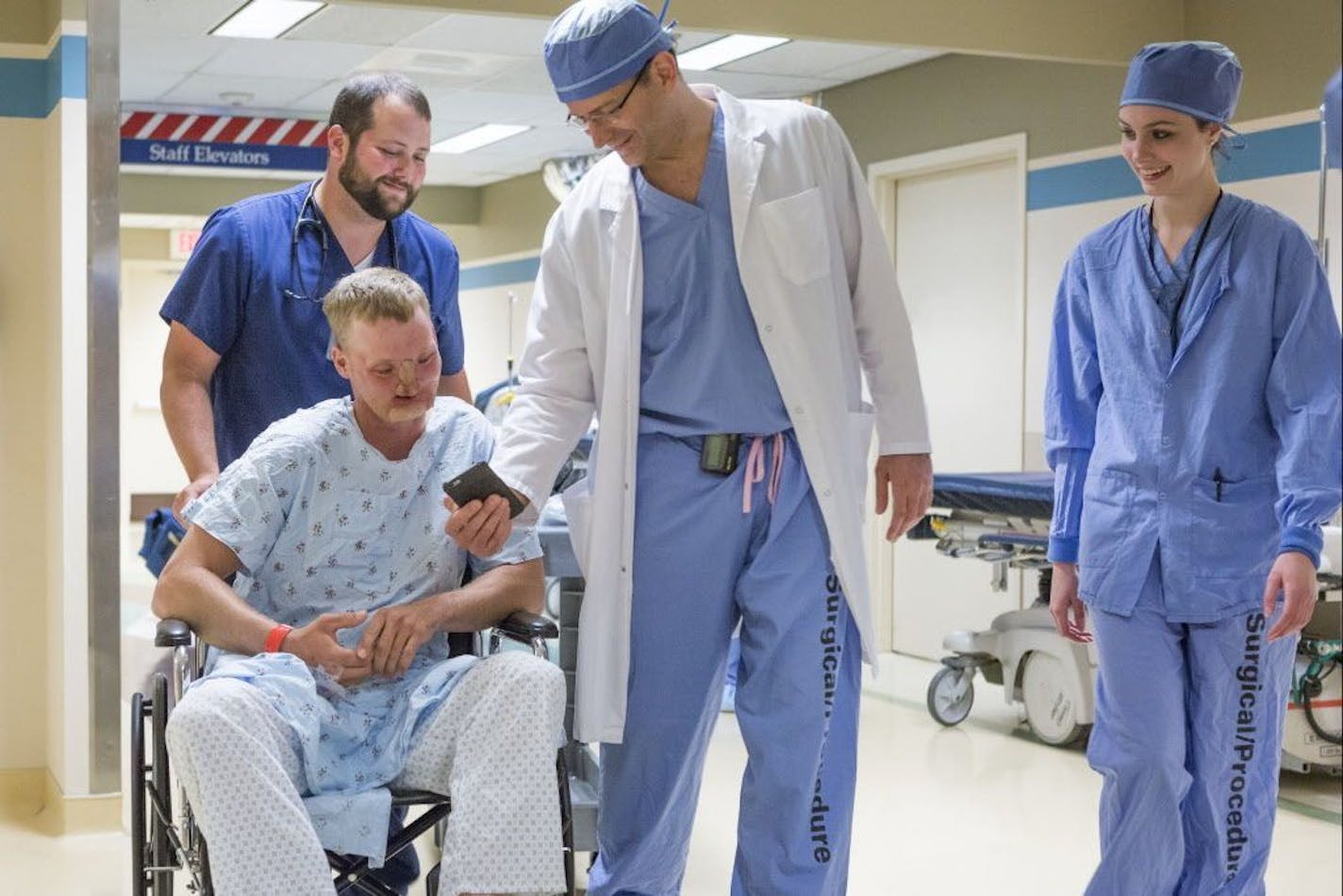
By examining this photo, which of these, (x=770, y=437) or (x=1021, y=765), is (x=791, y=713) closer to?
(x=770, y=437)

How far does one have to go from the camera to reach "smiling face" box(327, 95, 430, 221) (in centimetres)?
299

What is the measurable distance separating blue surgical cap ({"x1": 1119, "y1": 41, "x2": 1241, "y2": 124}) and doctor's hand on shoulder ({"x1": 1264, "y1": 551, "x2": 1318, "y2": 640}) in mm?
677

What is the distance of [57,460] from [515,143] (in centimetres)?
614

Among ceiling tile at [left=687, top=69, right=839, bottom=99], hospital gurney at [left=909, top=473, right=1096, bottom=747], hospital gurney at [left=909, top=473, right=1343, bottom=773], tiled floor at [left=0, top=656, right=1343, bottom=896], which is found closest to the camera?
tiled floor at [left=0, top=656, right=1343, bottom=896]

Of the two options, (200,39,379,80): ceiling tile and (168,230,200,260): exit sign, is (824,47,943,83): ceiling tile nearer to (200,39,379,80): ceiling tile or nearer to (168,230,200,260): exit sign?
(200,39,379,80): ceiling tile

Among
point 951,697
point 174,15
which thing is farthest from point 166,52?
point 951,697

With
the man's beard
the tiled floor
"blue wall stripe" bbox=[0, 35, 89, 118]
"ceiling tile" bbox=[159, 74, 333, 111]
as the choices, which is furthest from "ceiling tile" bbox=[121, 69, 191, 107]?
the man's beard

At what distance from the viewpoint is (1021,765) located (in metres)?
Answer: 5.07

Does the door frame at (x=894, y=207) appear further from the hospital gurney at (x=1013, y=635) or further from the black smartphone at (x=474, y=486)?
the black smartphone at (x=474, y=486)

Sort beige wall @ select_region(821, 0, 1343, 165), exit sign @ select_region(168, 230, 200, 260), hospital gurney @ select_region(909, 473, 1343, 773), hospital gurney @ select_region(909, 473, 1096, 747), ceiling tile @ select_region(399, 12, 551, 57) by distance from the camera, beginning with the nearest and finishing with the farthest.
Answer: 1. hospital gurney @ select_region(909, 473, 1343, 773)
2. hospital gurney @ select_region(909, 473, 1096, 747)
3. beige wall @ select_region(821, 0, 1343, 165)
4. ceiling tile @ select_region(399, 12, 551, 57)
5. exit sign @ select_region(168, 230, 200, 260)

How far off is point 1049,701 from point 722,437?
3.13m

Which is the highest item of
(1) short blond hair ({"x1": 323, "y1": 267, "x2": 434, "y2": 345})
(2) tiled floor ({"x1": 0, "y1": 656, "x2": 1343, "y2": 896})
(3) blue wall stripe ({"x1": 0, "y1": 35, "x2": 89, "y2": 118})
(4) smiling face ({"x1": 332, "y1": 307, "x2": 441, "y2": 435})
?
(3) blue wall stripe ({"x1": 0, "y1": 35, "x2": 89, "y2": 118})

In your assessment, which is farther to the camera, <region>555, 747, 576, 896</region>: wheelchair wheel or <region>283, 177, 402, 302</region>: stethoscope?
<region>283, 177, 402, 302</region>: stethoscope

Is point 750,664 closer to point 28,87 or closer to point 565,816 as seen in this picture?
point 565,816
